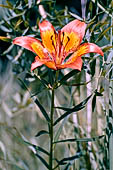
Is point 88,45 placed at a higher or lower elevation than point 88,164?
higher

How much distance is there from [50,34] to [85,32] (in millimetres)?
73

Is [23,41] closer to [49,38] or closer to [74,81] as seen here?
[49,38]

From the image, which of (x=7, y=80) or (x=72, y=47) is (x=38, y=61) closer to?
(x=72, y=47)

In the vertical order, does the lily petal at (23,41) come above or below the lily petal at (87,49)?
above

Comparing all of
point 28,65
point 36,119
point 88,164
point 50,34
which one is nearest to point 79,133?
point 88,164

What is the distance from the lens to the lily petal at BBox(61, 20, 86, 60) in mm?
616

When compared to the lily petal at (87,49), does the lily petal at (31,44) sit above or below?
above

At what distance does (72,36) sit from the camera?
642 mm

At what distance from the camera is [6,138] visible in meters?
1.28

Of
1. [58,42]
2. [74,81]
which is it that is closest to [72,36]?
[58,42]

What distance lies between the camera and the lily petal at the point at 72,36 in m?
0.62

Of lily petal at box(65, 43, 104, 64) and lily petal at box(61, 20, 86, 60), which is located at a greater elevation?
lily petal at box(61, 20, 86, 60)

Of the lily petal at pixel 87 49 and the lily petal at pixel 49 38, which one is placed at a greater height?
the lily petal at pixel 49 38

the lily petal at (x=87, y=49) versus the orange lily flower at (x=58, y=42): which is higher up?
the orange lily flower at (x=58, y=42)
